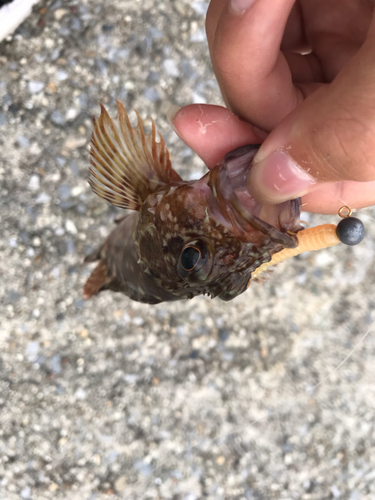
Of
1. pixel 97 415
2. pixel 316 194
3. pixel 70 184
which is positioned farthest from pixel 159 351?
pixel 316 194

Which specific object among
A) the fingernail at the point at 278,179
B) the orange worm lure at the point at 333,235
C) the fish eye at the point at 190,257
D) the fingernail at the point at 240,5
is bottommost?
→ the orange worm lure at the point at 333,235

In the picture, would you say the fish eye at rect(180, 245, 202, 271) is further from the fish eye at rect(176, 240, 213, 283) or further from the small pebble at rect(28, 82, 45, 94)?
the small pebble at rect(28, 82, 45, 94)

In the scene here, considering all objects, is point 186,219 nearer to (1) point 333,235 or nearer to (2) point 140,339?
(1) point 333,235

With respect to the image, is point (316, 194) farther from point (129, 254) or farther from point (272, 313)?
point (272, 313)

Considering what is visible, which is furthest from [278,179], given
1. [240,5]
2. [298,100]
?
[298,100]

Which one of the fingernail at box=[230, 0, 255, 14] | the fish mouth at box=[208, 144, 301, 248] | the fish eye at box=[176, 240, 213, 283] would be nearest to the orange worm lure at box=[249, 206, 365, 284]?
the fish mouth at box=[208, 144, 301, 248]

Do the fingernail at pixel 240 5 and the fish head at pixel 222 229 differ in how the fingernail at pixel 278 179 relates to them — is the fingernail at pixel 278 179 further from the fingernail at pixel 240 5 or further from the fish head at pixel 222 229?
the fingernail at pixel 240 5

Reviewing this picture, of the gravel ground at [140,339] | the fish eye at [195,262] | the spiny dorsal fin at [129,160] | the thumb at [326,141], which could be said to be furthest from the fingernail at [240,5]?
the gravel ground at [140,339]
